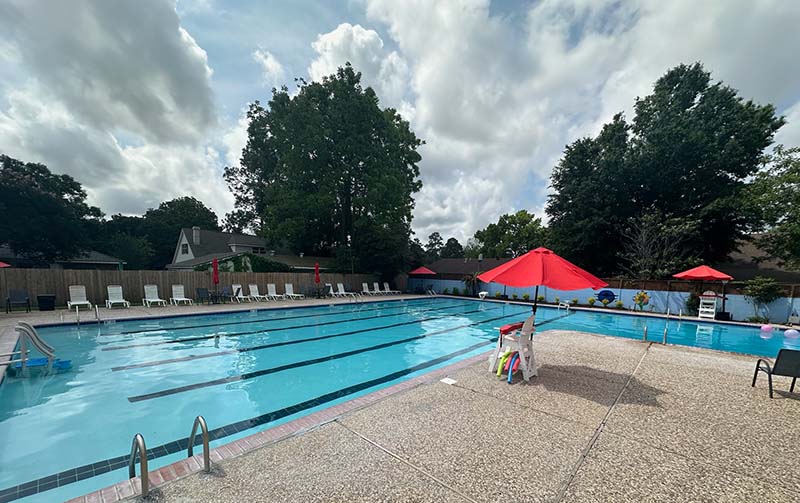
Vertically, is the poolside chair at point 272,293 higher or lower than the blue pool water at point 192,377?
higher

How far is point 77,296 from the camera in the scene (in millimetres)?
11703

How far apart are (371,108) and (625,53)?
63.8 feet

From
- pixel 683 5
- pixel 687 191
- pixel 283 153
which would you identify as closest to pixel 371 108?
pixel 283 153

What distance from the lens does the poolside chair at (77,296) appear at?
11.4 meters

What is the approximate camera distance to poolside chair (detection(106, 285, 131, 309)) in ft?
40.0

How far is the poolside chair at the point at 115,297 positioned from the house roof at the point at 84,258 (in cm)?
1690

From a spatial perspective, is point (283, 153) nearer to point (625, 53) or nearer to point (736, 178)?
point (625, 53)

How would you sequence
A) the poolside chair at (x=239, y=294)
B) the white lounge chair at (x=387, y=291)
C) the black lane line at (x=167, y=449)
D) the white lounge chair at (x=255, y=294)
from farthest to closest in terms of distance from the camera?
the white lounge chair at (x=387, y=291) → the white lounge chair at (x=255, y=294) → the poolside chair at (x=239, y=294) → the black lane line at (x=167, y=449)

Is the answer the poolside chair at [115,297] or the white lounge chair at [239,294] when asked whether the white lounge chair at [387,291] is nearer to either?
the white lounge chair at [239,294]

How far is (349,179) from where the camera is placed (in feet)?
84.6

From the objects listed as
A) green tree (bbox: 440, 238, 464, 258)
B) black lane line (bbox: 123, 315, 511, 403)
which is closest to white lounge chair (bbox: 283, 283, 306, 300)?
black lane line (bbox: 123, 315, 511, 403)

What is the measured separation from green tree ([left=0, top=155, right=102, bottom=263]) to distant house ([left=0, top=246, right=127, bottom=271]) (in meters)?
0.85

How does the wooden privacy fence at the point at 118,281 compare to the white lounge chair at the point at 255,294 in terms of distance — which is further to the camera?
the white lounge chair at the point at 255,294

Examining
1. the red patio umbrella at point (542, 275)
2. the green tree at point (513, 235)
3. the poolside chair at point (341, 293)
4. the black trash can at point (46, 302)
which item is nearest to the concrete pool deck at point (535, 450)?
the red patio umbrella at point (542, 275)
